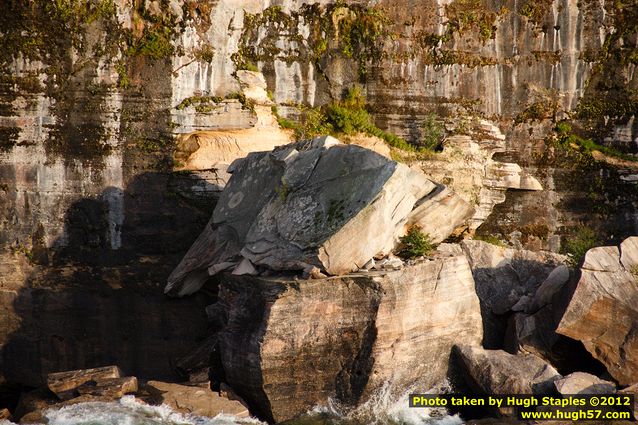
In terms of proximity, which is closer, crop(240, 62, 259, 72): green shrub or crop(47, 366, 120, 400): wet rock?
crop(47, 366, 120, 400): wet rock

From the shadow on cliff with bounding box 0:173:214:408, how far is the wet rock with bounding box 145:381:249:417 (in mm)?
2770

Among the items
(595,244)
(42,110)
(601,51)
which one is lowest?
(595,244)

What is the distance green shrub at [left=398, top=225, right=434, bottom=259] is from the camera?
40.2 feet

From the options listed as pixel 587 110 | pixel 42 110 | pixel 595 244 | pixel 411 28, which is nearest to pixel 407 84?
pixel 411 28

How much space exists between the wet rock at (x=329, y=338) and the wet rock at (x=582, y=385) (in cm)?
184

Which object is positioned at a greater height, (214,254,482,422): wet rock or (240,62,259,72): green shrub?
(240,62,259,72): green shrub

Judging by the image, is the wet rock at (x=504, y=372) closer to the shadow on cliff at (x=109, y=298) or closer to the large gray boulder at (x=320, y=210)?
the large gray boulder at (x=320, y=210)

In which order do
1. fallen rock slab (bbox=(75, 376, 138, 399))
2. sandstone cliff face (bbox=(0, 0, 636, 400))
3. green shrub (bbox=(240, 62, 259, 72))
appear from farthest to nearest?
green shrub (bbox=(240, 62, 259, 72)) < sandstone cliff face (bbox=(0, 0, 636, 400)) < fallen rock slab (bbox=(75, 376, 138, 399))

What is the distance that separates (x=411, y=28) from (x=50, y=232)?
737 cm

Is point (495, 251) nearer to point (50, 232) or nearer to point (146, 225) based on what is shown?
point (146, 225)

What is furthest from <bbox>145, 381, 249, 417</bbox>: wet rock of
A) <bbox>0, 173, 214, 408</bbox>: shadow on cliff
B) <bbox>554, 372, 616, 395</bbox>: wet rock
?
<bbox>554, 372, 616, 395</bbox>: wet rock

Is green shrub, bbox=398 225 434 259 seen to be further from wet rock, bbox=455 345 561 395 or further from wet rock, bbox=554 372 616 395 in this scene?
wet rock, bbox=554 372 616 395

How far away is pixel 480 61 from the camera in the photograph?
52.1 ft

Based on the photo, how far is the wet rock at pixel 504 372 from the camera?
11516 millimetres
